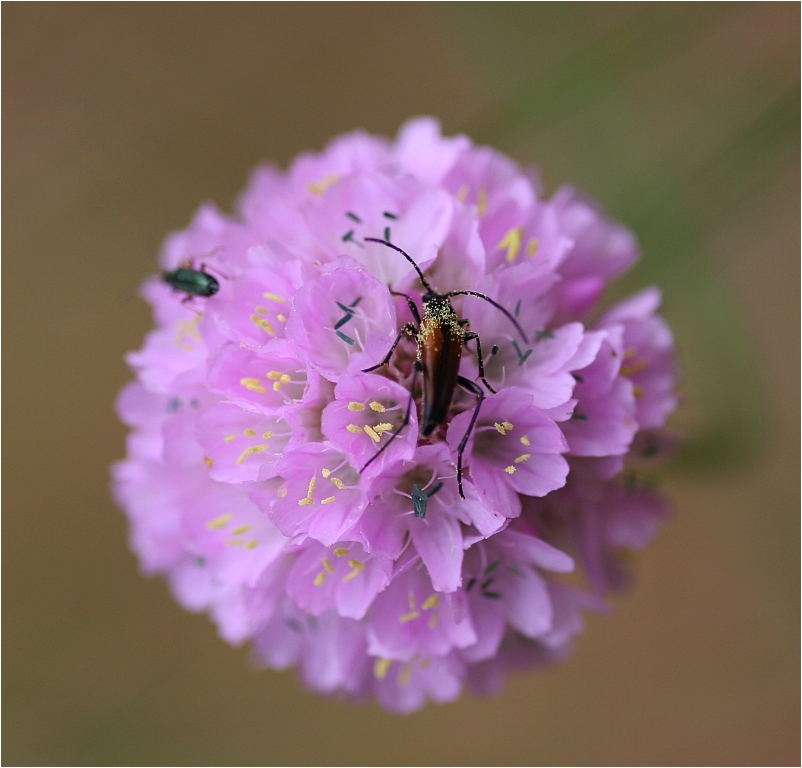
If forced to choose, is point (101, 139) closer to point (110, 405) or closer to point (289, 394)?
point (110, 405)

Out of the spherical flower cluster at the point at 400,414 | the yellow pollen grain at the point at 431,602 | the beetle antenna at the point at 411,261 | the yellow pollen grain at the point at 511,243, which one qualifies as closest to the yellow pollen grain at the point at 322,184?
the spherical flower cluster at the point at 400,414

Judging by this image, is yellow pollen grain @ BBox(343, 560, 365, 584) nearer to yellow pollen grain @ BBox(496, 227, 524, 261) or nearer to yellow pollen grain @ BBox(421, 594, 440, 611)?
yellow pollen grain @ BBox(421, 594, 440, 611)

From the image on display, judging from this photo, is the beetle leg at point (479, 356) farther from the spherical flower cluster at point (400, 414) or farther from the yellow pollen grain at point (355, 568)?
the yellow pollen grain at point (355, 568)

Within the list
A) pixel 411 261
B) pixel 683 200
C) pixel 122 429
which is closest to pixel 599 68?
pixel 683 200

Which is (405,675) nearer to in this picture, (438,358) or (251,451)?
(251,451)

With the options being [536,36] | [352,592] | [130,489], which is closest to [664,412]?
[352,592]

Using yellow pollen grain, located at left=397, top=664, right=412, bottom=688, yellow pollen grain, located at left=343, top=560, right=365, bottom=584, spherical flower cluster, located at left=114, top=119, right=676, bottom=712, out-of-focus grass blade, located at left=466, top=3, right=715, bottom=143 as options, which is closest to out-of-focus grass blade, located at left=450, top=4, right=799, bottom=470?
out-of-focus grass blade, located at left=466, top=3, right=715, bottom=143
